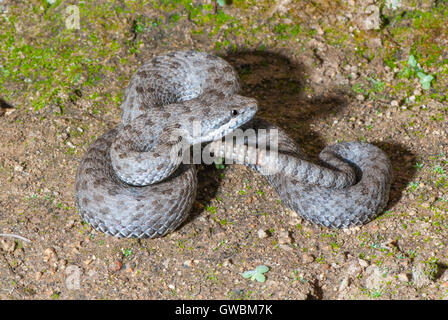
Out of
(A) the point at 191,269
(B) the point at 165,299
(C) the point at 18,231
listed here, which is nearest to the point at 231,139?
(A) the point at 191,269

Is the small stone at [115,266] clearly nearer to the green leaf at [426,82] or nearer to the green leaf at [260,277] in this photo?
the green leaf at [260,277]

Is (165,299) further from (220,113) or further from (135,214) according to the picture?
(220,113)

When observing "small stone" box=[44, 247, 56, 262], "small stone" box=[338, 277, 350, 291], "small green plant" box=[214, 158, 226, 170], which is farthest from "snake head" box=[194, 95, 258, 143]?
"small stone" box=[338, 277, 350, 291]

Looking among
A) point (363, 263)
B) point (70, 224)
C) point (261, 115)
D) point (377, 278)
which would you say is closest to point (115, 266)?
point (70, 224)

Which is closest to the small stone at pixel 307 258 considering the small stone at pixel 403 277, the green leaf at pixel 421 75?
the small stone at pixel 403 277

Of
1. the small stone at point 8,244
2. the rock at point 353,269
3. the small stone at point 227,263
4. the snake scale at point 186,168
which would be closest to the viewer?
the rock at point 353,269
